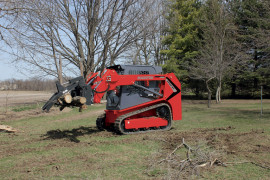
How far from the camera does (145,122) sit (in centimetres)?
942

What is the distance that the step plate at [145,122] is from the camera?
9148 millimetres

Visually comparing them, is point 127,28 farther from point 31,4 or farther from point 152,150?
point 152,150

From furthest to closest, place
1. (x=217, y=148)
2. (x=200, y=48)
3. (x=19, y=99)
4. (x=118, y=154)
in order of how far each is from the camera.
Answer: (x=19, y=99)
(x=200, y=48)
(x=217, y=148)
(x=118, y=154)

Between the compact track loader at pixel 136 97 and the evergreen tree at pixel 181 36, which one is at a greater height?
the evergreen tree at pixel 181 36

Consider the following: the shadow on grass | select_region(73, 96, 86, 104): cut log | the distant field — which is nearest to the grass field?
the shadow on grass

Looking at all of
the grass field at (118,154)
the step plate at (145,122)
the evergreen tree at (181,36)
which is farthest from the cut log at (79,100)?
the evergreen tree at (181,36)

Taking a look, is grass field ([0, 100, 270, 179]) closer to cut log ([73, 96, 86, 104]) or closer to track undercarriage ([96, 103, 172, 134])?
track undercarriage ([96, 103, 172, 134])

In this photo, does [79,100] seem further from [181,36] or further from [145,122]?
[181,36]

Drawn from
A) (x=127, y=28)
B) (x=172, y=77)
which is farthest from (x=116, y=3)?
(x=172, y=77)

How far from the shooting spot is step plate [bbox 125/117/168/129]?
30.0 feet

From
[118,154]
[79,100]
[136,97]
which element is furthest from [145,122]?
[118,154]

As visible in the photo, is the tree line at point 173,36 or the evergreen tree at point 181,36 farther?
the evergreen tree at point 181,36

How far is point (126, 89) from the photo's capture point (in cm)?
929

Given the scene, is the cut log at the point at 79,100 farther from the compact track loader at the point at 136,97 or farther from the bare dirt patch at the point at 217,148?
the bare dirt patch at the point at 217,148
